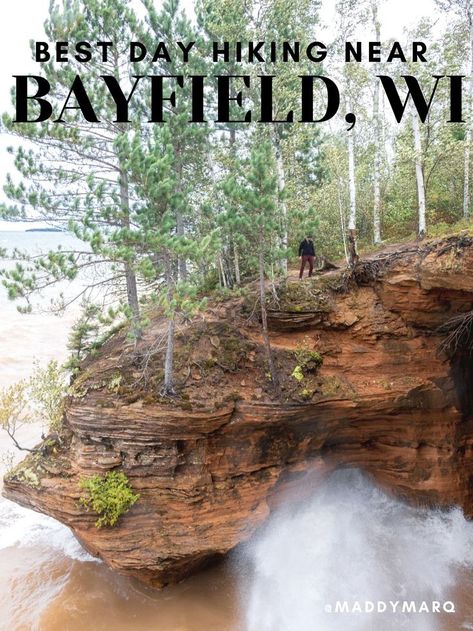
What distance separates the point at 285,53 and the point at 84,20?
665cm

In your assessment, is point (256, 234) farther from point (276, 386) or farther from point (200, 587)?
point (200, 587)

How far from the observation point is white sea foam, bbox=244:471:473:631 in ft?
33.6

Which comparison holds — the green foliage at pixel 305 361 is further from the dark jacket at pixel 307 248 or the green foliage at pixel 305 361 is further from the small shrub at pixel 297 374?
the dark jacket at pixel 307 248

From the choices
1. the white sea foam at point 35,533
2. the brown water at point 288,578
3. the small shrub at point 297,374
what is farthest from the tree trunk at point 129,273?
the white sea foam at point 35,533

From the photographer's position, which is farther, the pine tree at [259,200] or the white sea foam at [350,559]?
the white sea foam at [350,559]

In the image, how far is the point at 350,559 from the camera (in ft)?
38.6

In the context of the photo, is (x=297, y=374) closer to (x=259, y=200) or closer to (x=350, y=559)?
(x=259, y=200)

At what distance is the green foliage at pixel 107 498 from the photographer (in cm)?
969

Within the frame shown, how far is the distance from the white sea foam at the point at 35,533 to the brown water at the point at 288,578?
56mm

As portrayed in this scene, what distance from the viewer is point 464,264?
10086mm

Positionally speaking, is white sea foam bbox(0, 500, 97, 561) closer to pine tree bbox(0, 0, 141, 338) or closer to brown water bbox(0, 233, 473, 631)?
brown water bbox(0, 233, 473, 631)

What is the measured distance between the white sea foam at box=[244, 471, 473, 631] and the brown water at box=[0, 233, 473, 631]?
29 millimetres

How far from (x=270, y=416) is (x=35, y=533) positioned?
1033cm

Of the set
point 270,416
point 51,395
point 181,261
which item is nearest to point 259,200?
point 181,261
